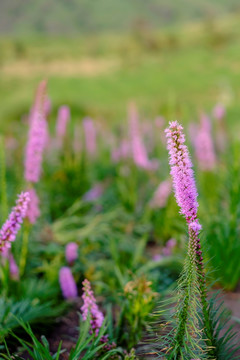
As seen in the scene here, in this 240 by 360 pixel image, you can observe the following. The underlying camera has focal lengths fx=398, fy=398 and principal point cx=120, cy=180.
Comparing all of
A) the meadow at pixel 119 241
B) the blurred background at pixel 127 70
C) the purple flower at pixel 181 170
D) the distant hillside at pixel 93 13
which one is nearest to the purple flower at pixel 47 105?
the meadow at pixel 119 241

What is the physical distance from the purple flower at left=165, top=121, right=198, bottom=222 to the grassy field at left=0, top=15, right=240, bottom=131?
37.5ft

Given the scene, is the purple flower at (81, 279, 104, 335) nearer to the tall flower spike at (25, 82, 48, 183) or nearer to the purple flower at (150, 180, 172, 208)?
the tall flower spike at (25, 82, 48, 183)

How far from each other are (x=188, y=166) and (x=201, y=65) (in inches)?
746

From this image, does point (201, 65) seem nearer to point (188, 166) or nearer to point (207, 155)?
point (207, 155)

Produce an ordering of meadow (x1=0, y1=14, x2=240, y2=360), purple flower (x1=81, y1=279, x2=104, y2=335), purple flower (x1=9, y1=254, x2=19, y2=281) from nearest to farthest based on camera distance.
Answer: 1. meadow (x1=0, y1=14, x2=240, y2=360)
2. purple flower (x1=81, y1=279, x2=104, y2=335)
3. purple flower (x1=9, y1=254, x2=19, y2=281)

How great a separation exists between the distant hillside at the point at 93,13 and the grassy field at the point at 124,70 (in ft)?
63.6

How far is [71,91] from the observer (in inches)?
656

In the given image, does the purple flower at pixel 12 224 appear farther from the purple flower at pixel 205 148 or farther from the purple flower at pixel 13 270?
the purple flower at pixel 205 148

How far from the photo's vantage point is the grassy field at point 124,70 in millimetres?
15070

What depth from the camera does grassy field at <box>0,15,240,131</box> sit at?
15070 mm

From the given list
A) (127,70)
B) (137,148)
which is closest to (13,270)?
(137,148)

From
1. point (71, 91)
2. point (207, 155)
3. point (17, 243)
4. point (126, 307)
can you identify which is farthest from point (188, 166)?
point (71, 91)

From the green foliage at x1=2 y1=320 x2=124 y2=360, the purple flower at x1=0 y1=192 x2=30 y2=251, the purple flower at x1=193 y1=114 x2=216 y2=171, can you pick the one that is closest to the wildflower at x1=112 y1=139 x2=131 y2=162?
the purple flower at x1=193 y1=114 x2=216 y2=171

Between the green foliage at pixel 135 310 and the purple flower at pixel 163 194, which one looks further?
the purple flower at pixel 163 194
